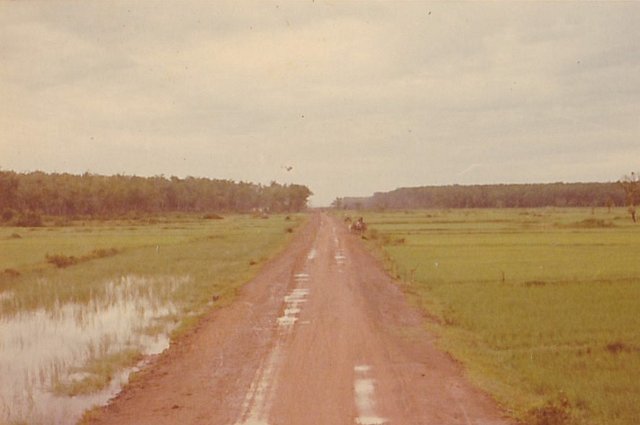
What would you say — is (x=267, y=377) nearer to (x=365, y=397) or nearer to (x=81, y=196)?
(x=365, y=397)

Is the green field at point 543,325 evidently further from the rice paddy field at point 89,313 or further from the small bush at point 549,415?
the rice paddy field at point 89,313

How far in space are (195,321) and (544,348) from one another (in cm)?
907

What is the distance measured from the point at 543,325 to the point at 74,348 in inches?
442

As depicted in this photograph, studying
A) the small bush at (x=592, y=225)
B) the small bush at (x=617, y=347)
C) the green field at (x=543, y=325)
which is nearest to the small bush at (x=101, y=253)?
the green field at (x=543, y=325)

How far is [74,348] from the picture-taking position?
14.7 metres

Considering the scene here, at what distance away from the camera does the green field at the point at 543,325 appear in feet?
32.7

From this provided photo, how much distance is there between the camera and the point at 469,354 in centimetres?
1336

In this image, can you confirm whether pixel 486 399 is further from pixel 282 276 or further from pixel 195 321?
pixel 282 276

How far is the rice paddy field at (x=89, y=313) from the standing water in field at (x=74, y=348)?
0.02 m

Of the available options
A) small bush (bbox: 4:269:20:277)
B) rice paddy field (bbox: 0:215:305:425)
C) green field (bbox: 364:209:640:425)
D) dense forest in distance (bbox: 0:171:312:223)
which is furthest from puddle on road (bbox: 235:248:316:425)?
dense forest in distance (bbox: 0:171:312:223)

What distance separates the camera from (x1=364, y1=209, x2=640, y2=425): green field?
9969 millimetres

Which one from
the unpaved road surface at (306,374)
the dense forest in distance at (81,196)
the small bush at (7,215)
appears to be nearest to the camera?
the unpaved road surface at (306,374)

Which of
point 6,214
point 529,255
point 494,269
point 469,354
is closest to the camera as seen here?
point 469,354

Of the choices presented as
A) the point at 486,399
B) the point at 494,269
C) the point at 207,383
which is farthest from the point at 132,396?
the point at 494,269
